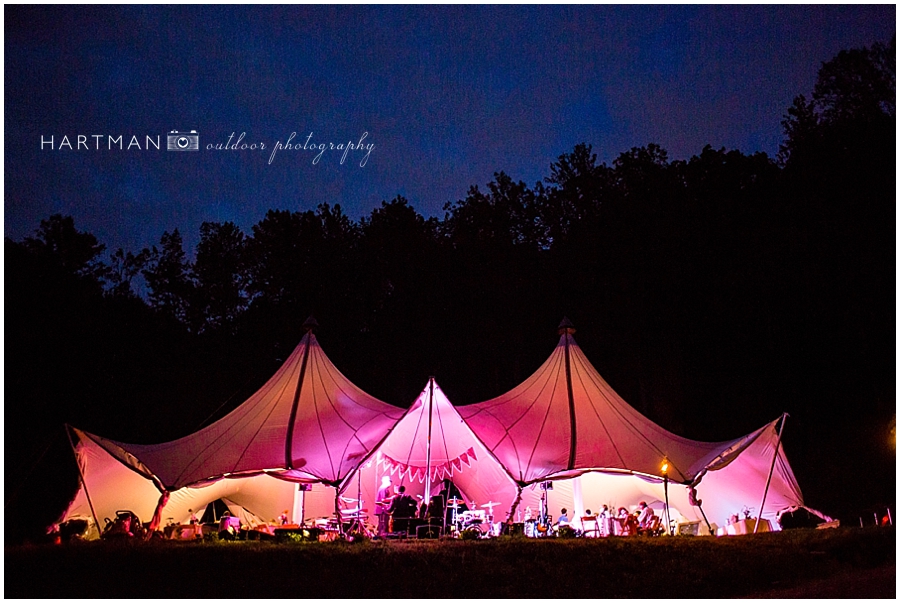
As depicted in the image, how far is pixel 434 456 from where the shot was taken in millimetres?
11859

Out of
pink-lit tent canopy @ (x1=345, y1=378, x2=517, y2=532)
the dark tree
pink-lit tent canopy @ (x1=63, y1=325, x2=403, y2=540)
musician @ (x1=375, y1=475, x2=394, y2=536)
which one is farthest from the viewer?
the dark tree

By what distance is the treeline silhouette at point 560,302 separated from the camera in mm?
15461

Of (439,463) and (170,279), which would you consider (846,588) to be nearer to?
(439,463)

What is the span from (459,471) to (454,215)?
8.78 m

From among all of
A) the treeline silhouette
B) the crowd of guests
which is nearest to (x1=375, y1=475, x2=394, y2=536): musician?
the crowd of guests

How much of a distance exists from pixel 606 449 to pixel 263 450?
4354 mm

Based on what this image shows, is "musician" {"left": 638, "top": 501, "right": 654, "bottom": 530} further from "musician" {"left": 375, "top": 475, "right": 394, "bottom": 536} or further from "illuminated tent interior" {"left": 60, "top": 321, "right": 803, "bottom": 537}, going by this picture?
"musician" {"left": 375, "top": 475, "right": 394, "bottom": 536}

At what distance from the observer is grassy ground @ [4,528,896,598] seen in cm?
707

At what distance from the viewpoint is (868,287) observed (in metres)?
15.5

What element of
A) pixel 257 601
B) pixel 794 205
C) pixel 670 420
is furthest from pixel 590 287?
pixel 257 601

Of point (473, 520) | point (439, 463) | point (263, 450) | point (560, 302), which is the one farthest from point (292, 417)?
point (560, 302)

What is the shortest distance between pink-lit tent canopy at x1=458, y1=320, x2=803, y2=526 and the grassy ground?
1451mm

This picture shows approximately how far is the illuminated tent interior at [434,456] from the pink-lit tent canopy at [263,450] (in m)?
0.02

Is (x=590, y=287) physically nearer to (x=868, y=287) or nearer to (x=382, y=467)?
(x=868, y=287)
